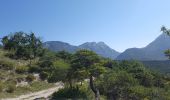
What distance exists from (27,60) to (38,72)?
11.8 metres

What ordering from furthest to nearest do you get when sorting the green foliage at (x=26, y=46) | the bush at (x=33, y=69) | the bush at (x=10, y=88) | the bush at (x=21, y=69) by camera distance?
the green foliage at (x=26, y=46)
the bush at (x=33, y=69)
the bush at (x=21, y=69)
the bush at (x=10, y=88)

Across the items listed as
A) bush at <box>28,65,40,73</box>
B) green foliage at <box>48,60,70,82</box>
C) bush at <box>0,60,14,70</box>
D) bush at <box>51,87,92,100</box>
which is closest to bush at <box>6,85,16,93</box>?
green foliage at <box>48,60,70,82</box>

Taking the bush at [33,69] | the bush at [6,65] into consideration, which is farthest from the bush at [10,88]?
the bush at [33,69]

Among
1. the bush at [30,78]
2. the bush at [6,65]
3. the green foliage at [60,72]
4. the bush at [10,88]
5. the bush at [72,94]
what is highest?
the bush at [6,65]

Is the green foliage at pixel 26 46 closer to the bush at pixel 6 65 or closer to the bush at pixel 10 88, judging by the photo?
the bush at pixel 6 65

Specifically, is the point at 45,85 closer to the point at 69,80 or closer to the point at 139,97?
the point at 69,80

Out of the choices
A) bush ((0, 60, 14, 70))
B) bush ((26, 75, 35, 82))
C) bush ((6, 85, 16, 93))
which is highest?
bush ((0, 60, 14, 70))

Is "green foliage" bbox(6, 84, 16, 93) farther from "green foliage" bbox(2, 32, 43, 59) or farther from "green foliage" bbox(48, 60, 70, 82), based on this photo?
"green foliage" bbox(2, 32, 43, 59)

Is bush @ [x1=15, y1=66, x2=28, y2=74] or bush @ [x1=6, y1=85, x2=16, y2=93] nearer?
bush @ [x1=6, y1=85, x2=16, y2=93]

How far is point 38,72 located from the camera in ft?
207

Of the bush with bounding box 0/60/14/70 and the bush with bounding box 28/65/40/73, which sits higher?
the bush with bounding box 0/60/14/70

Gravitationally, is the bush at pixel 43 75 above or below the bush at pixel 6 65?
below

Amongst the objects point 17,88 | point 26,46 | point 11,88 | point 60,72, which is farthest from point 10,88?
point 26,46

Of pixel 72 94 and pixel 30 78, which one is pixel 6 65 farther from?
pixel 72 94
